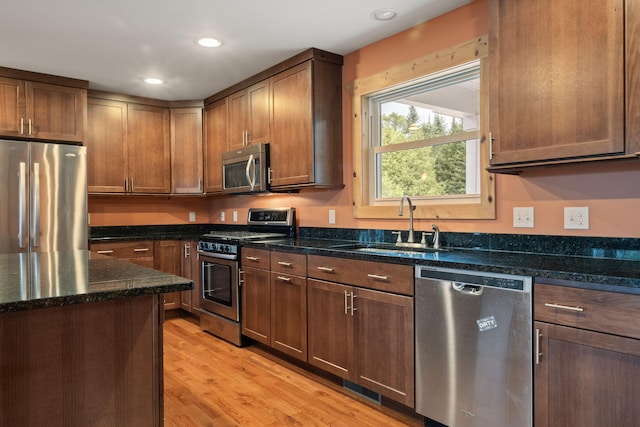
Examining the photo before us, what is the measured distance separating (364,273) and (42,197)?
9.63 feet

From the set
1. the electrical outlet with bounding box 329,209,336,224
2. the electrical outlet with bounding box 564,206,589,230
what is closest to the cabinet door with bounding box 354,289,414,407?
Result: the electrical outlet with bounding box 564,206,589,230

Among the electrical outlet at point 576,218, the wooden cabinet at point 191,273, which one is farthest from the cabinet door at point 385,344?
the wooden cabinet at point 191,273

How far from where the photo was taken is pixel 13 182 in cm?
355

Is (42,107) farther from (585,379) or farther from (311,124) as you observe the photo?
(585,379)

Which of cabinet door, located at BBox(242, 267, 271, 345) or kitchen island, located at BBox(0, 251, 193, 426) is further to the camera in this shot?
cabinet door, located at BBox(242, 267, 271, 345)

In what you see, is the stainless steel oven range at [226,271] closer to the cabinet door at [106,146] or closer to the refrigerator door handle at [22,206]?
the cabinet door at [106,146]

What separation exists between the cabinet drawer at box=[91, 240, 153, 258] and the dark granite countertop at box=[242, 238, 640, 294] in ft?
8.12

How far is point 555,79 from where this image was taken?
6.25 ft

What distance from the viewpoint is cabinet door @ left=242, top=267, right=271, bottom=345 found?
3230mm

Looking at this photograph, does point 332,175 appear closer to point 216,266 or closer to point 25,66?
point 216,266

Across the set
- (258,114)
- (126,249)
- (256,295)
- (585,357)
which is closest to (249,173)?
(258,114)

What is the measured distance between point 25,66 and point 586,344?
14.3 ft

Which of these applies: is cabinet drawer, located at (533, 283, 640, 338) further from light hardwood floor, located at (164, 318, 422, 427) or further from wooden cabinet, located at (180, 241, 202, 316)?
wooden cabinet, located at (180, 241, 202, 316)

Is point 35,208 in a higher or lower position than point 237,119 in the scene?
lower
